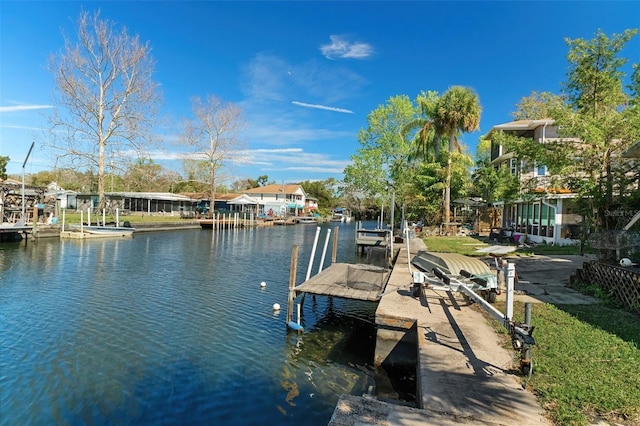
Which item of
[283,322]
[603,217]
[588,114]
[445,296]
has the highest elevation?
[588,114]

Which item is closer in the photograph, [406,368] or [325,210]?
[406,368]

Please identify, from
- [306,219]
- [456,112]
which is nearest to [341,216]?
[306,219]

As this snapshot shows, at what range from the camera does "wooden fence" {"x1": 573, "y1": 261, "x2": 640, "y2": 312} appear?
8.71 meters

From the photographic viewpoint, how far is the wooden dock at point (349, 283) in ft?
33.7

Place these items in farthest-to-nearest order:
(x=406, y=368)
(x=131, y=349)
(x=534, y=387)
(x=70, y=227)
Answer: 1. (x=70, y=227)
2. (x=131, y=349)
3. (x=406, y=368)
4. (x=534, y=387)

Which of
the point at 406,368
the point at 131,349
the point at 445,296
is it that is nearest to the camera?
the point at 406,368

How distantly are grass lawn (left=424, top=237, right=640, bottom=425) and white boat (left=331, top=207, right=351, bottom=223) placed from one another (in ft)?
255

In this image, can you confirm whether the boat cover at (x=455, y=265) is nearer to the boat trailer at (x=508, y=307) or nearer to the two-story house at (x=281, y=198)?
the boat trailer at (x=508, y=307)

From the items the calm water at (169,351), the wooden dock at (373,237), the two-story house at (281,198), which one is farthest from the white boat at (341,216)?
the calm water at (169,351)

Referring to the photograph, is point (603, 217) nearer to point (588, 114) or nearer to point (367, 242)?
point (588, 114)

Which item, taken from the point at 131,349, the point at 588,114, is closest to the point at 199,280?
the point at 131,349

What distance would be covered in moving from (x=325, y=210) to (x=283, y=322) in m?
81.2

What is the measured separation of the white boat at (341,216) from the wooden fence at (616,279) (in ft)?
245

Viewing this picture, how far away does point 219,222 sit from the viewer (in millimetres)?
45594
